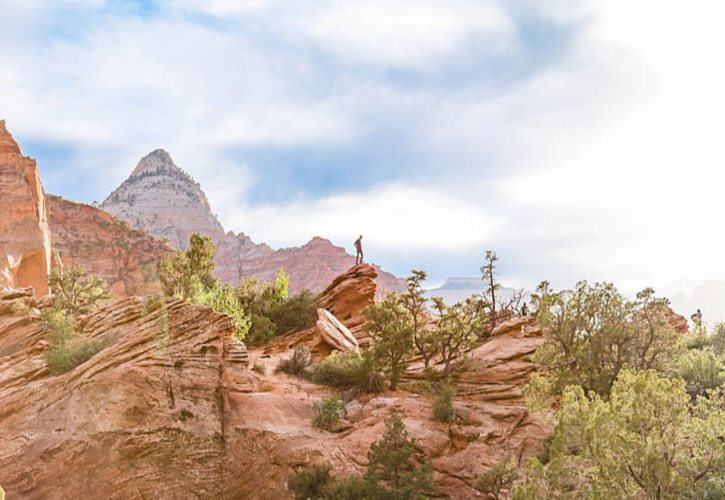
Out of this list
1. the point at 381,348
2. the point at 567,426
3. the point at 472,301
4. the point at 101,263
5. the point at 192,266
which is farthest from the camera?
the point at 101,263

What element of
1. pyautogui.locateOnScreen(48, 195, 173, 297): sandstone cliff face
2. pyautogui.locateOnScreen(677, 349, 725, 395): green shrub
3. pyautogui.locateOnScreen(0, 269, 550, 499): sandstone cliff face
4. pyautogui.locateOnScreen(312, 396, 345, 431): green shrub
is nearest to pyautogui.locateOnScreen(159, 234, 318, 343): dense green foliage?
pyautogui.locateOnScreen(0, 269, 550, 499): sandstone cliff face

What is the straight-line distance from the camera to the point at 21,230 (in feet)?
158

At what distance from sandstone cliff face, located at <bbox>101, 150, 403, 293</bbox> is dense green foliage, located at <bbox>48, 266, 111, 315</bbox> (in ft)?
358

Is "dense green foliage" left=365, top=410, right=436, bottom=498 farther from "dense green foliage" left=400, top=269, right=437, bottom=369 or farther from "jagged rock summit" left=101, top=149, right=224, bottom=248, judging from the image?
"jagged rock summit" left=101, top=149, right=224, bottom=248

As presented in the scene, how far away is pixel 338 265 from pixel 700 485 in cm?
15007

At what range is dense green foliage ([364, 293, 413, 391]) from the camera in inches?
883

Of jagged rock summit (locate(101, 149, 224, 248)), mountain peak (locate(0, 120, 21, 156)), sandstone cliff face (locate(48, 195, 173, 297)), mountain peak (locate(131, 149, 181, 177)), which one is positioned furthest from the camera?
mountain peak (locate(131, 149, 181, 177))

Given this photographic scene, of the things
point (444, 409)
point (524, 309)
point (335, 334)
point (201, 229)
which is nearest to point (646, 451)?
point (444, 409)

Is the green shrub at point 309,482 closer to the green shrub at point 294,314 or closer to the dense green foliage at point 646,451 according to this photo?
the dense green foliage at point 646,451

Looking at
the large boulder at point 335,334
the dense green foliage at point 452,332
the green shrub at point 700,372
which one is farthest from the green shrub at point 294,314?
the green shrub at point 700,372

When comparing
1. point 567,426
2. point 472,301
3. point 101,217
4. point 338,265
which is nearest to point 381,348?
point 472,301

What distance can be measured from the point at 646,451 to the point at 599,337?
891cm

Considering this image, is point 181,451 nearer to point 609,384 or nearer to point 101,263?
point 609,384

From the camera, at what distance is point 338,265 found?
525ft
